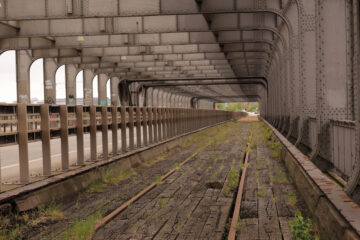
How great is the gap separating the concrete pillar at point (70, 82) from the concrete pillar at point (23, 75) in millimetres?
6959

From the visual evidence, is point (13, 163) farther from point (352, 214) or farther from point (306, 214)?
point (352, 214)

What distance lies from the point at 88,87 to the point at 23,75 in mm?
13460

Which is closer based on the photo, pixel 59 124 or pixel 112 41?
pixel 59 124

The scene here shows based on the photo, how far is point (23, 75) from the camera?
31.2 meters

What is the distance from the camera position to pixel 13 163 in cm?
1199

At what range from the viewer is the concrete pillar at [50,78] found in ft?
113

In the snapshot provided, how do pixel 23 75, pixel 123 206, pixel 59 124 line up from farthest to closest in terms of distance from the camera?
pixel 23 75
pixel 59 124
pixel 123 206

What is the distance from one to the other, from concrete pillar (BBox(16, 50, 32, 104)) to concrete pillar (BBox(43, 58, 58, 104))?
122 inches

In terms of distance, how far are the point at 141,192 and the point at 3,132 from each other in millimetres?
3085

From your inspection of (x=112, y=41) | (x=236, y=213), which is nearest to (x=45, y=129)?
(x=236, y=213)

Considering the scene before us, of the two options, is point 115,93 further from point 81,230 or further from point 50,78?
point 81,230

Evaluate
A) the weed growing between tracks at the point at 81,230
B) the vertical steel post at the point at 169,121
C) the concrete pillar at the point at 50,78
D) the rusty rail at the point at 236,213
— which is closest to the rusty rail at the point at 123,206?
the weed growing between tracks at the point at 81,230

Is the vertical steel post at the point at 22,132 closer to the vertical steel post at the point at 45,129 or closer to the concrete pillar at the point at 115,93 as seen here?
the vertical steel post at the point at 45,129

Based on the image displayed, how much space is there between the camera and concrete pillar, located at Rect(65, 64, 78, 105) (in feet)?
127
